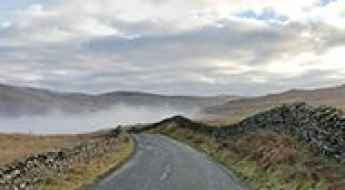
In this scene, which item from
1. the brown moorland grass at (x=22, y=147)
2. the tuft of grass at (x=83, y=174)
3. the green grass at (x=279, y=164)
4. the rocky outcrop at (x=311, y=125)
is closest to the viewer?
the green grass at (x=279, y=164)

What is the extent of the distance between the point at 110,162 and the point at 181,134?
51862 mm

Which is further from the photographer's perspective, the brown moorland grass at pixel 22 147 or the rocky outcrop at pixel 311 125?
the brown moorland grass at pixel 22 147

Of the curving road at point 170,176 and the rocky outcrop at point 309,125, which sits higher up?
the rocky outcrop at point 309,125

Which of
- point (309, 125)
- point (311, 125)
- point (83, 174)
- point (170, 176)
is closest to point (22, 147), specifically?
point (83, 174)

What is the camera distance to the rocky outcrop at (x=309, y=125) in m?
31.7

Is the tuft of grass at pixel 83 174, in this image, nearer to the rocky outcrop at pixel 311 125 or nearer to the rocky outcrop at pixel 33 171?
the rocky outcrop at pixel 33 171

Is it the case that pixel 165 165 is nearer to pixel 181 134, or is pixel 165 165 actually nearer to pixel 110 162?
pixel 110 162

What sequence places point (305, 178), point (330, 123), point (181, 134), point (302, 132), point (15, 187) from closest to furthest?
point (15, 187)
point (305, 178)
point (330, 123)
point (302, 132)
point (181, 134)

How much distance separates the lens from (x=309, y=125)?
40.4m

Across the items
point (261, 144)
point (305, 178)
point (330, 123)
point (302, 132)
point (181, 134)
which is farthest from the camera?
point (181, 134)

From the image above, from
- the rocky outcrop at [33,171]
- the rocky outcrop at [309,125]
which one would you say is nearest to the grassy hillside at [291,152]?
the rocky outcrop at [309,125]

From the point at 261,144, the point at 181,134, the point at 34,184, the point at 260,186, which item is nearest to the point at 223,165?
the point at 261,144

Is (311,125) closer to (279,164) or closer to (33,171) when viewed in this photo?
(279,164)

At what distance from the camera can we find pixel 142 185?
1166 inches
